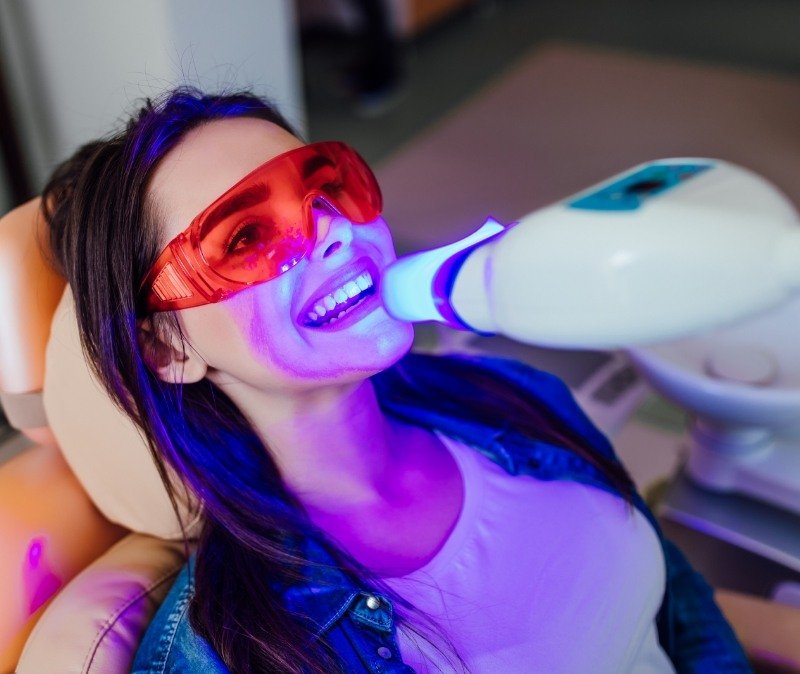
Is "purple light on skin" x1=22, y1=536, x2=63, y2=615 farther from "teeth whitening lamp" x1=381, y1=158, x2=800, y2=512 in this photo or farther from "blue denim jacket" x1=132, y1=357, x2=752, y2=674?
"teeth whitening lamp" x1=381, y1=158, x2=800, y2=512

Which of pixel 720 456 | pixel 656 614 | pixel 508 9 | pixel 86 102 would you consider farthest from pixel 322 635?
pixel 508 9

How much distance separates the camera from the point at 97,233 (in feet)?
2.64

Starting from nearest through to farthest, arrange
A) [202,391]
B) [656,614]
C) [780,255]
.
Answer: [780,255] → [202,391] → [656,614]

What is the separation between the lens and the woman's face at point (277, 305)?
785 millimetres

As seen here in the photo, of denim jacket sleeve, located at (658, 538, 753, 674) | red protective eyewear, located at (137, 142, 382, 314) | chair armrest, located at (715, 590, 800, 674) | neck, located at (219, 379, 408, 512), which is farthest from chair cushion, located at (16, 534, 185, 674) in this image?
chair armrest, located at (715, 590, 800, 674)

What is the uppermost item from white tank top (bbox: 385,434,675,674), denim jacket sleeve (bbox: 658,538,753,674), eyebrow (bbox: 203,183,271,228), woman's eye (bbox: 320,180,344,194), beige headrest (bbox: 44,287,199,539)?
eyebrow (bbox: 203,183,271,228)

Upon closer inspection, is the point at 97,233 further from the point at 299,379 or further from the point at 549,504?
the point at 549,504

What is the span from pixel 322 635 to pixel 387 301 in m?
0.32

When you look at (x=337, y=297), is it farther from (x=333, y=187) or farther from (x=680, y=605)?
(x=680, y=605)

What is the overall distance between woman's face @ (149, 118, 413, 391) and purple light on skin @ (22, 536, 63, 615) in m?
0.29

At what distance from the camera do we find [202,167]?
2.60 feet

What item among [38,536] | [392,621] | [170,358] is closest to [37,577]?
[38,536]

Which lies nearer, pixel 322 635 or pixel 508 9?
pixel 322 635

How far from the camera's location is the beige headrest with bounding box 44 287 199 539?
35.6 inches
